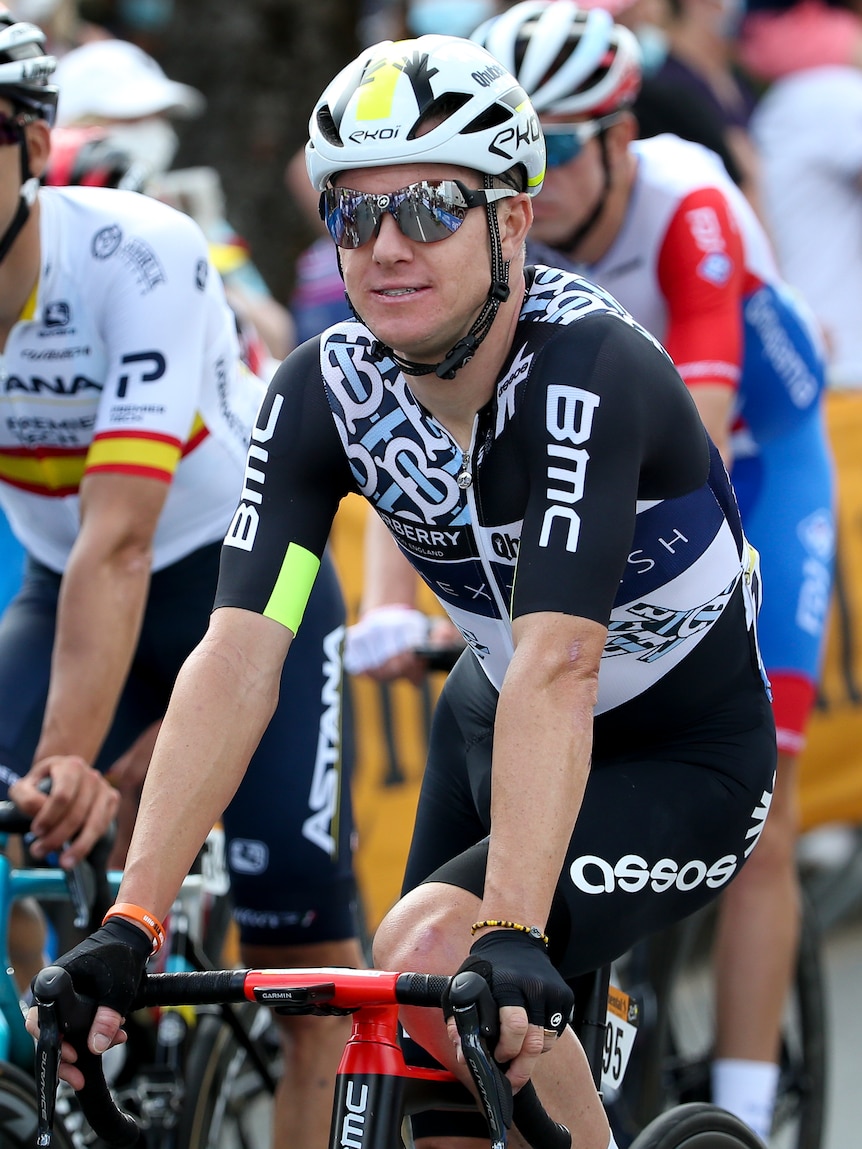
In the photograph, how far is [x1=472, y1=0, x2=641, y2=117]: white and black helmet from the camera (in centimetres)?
448

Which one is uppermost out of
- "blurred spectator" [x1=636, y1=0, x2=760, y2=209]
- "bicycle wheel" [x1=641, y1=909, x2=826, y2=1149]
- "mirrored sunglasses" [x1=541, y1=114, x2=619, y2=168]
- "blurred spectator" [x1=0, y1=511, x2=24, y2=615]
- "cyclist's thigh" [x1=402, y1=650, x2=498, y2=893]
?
"blurred spectator" [x1=636, y1=0, x2=760, y2=209]

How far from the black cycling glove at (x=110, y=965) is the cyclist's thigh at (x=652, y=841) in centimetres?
52

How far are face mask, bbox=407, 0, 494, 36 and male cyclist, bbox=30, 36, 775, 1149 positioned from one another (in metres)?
5.17

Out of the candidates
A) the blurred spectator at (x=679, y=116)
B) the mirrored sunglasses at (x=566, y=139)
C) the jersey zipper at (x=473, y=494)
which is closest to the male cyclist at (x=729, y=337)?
the mirrored sunglasses at (x=566, y=139)

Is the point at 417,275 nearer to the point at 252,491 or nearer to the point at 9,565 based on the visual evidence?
the point at 252,491

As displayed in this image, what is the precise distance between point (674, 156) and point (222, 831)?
2148mm

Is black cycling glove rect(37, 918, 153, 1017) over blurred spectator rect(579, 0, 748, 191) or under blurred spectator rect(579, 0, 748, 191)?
under

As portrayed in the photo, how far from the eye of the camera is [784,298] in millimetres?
4770

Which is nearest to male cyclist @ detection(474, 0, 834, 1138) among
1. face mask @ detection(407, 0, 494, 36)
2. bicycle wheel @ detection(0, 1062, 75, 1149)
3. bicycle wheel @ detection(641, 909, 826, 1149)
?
bicycle wheel @ detection(641, 909, 826, 1149)

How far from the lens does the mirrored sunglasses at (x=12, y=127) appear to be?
3611mm

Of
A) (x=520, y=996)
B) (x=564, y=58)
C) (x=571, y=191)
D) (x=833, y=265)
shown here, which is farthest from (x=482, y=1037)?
(x=833, y=265)

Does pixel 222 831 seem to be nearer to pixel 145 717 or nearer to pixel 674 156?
pixel 145 717

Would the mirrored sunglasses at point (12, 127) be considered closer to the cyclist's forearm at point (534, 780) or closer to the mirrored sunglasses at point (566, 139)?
the mirrored sunglasses at point (566, 139)

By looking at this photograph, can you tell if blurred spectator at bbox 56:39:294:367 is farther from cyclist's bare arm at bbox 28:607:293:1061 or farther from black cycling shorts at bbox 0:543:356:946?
cyclist's bare arm at bbox 28:607:293:1061
